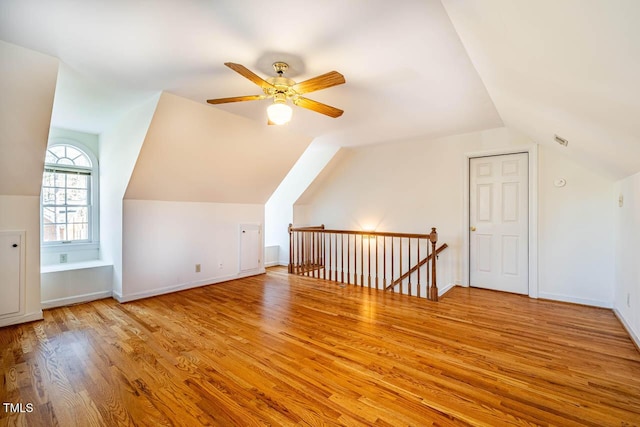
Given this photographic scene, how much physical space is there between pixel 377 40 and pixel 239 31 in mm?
979

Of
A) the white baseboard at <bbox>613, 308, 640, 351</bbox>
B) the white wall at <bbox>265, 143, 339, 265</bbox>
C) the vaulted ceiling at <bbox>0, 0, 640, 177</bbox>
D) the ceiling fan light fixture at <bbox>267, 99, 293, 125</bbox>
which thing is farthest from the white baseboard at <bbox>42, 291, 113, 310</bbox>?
the white baseboard at <bbox>613, 308, 640, 351</bbox>

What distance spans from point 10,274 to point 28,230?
0.48 meters

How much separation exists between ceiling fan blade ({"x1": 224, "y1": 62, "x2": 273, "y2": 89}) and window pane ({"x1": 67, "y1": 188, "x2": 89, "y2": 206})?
410 cm

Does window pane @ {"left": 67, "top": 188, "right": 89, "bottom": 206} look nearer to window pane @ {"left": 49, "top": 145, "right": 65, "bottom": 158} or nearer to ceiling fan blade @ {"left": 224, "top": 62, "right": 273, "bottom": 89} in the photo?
window pane @ {"left": 49, "top": 145, "right": 65, "bottom": 158}

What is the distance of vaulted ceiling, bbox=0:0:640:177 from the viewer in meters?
1.33

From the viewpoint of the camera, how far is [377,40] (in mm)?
2072

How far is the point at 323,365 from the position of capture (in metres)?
2.27

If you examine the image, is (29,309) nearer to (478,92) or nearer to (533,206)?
(478,92)

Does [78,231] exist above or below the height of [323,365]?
above

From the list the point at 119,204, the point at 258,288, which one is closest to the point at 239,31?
the point at 119,204

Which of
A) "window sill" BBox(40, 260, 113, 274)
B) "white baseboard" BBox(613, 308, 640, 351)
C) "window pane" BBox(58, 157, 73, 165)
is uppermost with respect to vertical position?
"window pane" BBox(58, 157, 73, 165)

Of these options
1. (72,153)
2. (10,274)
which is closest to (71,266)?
(10,274)

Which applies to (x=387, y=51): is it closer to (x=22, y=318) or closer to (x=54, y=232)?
(x=22, y=318)

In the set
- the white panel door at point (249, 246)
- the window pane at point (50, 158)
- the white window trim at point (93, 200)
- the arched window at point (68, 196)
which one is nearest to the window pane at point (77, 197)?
the arched window at point (68, 196)
